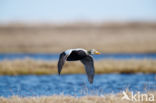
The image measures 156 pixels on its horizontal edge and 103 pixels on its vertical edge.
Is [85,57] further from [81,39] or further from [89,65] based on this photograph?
[81,39]

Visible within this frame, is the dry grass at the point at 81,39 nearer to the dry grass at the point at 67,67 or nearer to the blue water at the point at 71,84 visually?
the dry grass at the point at 67,67

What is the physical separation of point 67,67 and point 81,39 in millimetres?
21764

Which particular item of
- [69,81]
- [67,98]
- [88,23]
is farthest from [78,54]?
[88,23]

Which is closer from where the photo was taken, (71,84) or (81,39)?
(71,84)

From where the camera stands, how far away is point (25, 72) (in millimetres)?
17000

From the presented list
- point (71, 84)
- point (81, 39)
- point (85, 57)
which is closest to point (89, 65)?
Answer: point (85, 57)

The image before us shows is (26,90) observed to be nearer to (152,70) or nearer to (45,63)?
(45,63)

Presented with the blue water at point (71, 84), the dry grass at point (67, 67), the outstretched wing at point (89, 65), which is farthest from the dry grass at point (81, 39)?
the outstretched wing at point (89, 65)

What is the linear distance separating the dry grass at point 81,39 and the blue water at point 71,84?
45.9 feet

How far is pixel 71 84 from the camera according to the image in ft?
47.4

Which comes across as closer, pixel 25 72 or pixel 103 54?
pixel 25 72

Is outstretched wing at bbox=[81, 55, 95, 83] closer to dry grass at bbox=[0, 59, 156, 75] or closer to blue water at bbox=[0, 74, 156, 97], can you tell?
A: blue water at bbox=[0, 74, 156, 97]

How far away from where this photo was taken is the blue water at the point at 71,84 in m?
12.6

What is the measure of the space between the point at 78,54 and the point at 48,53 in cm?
2268
